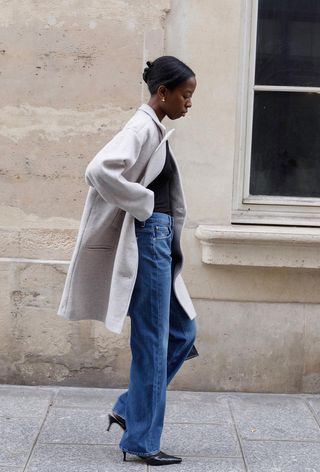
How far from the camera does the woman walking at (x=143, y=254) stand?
3.72 meters

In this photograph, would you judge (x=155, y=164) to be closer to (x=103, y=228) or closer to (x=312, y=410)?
(x=103, y=228)

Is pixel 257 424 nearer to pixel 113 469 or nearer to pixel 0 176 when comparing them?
pixel 113 469

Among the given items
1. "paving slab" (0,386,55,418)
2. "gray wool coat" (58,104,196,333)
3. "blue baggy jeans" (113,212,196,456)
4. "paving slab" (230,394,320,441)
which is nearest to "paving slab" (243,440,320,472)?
"paving slab" (230,394,320,441)

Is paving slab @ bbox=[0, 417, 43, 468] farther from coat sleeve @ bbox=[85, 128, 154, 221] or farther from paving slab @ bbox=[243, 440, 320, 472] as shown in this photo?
coat sleeve @ bbox=[85, 128, 154, 221]

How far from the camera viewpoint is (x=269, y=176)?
523cm

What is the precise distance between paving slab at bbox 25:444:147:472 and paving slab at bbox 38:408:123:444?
3.6 inches

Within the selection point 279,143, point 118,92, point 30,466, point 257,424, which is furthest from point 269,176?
point 30,466

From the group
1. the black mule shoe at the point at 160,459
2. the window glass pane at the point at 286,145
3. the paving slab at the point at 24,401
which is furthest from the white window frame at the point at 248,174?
the black mule shoe at the point at 160,459

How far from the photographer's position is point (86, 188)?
5086mm

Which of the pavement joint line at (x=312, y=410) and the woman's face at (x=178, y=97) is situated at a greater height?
the woman's face at (x=178, y=97)

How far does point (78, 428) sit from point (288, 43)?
2495mm

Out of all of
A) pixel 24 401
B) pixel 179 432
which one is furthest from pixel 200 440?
pixel 24 401

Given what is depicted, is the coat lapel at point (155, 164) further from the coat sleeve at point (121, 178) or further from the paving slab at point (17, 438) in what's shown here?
the paving slab at point (17, 438)

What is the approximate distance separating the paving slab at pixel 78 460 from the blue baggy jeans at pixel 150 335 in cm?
9
